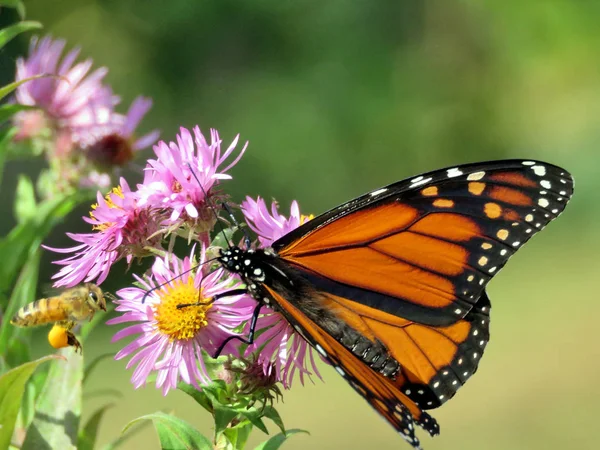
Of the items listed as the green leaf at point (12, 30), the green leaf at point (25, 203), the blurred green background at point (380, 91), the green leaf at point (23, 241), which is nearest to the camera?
the green leaf at point (12, 30)

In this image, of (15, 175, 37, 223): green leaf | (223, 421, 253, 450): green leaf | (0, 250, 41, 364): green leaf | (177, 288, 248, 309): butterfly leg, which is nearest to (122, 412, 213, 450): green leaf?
(223, 421, 253, 450): green leaf

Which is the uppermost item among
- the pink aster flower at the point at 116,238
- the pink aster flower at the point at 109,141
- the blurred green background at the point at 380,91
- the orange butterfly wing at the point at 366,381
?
the blurred green background at the point at 380,91

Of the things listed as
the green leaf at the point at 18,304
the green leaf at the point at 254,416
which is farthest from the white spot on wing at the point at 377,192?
the green leaf at the point at 18,304

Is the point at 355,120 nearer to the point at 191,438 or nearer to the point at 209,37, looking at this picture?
the point at 209,37

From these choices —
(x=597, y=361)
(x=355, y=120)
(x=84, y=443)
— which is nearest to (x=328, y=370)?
(x=597, y=361)

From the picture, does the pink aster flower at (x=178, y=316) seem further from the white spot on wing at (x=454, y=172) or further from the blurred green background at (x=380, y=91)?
the blurred green background at (x=380, y=91)

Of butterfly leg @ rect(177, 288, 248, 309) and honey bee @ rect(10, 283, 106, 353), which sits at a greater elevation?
honey bee @ rect(10, 283, 106, 353)

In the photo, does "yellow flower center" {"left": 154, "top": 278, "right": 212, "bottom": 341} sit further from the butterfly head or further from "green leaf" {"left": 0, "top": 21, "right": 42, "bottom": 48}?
"green leaf" {"left": 0, "top": 21, "right": 42, "bottom": 48}
